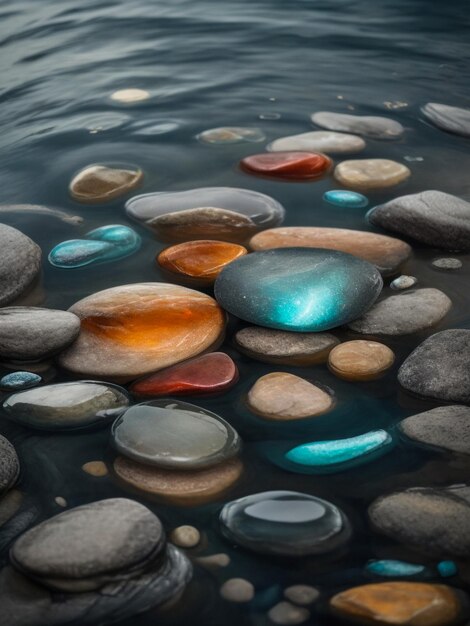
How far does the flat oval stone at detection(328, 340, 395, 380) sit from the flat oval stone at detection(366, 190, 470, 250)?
0.59 meters

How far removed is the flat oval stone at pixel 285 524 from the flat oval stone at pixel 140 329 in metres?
0.54

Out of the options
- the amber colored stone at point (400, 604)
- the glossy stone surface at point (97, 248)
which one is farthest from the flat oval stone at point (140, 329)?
the amber colored stone at point (400, 604)

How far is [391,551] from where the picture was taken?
1420 mm

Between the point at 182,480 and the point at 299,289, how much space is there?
682mm

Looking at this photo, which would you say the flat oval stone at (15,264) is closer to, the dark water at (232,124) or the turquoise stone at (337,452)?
the dark water at (232,124)

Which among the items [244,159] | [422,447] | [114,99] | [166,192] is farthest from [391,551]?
[114,99]

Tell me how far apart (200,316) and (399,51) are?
108 inches

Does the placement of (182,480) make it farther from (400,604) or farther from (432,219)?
(432,219)

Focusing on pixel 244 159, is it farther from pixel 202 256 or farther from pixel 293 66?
pixel 293 66

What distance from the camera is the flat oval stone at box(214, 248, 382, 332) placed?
79.0 inches

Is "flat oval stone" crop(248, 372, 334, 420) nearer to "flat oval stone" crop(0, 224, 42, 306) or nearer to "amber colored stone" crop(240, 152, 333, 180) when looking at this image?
"flat oval stone" crop(0, 224, 42, 306)

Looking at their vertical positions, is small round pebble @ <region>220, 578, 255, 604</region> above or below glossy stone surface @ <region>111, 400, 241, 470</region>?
below

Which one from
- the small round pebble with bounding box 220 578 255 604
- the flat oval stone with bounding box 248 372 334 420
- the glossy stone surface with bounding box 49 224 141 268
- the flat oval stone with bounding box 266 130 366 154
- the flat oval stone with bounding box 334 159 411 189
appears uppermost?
the flat oval stone with bounding box 266 130 366 154

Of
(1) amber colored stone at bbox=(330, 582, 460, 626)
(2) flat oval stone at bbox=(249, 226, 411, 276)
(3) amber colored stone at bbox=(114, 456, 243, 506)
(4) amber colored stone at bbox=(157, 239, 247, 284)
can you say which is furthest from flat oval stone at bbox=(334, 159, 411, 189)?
(1) amber colored stone at bbox=(330, 582, 460, 626)
